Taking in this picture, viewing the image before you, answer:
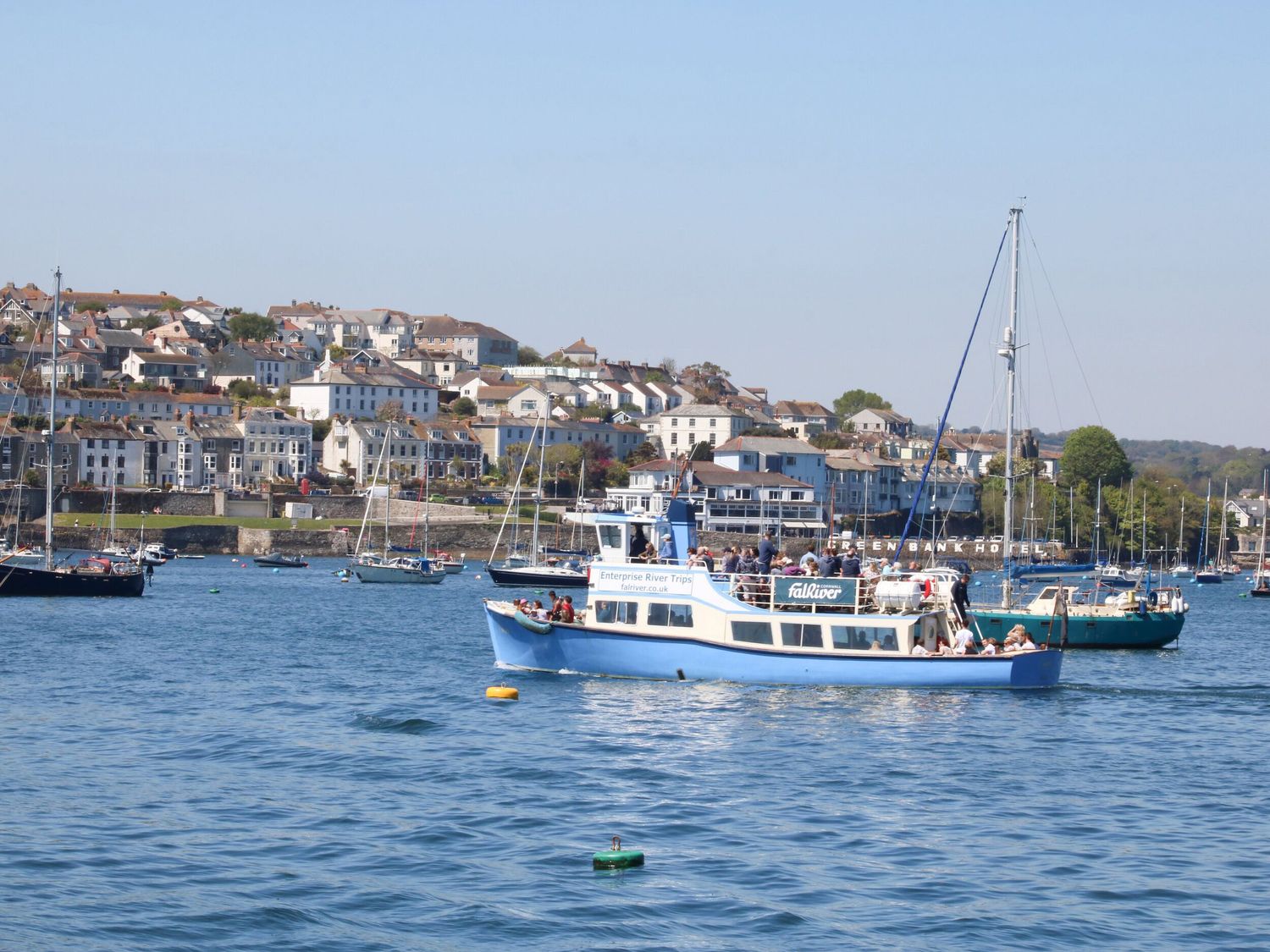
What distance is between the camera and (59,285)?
74375 millimetres

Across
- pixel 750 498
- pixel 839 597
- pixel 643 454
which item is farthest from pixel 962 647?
pixel 643 454

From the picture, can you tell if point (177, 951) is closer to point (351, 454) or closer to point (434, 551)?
point (434, 551)

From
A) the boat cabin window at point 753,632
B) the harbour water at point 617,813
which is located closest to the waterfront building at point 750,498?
the boat cabin window at point 753,632

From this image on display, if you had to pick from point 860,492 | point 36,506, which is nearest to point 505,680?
point 36,506

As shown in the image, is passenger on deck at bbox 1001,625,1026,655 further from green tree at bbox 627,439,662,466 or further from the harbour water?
green tree at bbox 627,439,662,466

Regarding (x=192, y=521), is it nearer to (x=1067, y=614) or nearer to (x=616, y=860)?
(x=1067, y=614)

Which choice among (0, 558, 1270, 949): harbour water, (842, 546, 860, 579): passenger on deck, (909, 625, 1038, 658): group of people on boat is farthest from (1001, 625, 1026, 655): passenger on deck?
(842, 546, 860, 579): passenger on deck

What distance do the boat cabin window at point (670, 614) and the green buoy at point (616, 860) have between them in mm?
16414

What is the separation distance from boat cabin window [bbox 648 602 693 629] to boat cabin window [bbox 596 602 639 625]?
0.45 meters

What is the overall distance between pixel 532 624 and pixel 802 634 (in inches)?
262

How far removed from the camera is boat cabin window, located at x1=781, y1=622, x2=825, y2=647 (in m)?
37.3

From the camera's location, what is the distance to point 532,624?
39.9 meters

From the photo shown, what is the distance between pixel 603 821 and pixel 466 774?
4319 millimetres

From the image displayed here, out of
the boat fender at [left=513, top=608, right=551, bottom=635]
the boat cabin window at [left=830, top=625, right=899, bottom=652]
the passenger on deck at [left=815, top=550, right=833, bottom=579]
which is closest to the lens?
the boat cabin window at [left=830, top=625, right=899, bottom=652]
